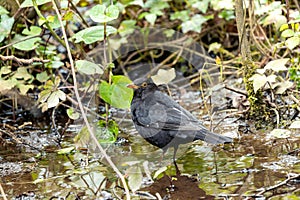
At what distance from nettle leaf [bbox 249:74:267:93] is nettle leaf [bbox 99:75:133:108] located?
0.92 meters

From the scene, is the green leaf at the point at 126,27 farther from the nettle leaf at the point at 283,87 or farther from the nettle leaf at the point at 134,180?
the nettle leaf at the point at 134,180

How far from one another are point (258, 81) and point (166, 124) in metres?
0.75

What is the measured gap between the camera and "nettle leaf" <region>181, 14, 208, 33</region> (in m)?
5.99

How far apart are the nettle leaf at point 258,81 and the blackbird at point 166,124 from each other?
1.42 feet

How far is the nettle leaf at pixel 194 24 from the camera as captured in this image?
236 inches

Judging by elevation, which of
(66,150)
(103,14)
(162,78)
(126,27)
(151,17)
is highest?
(103,14)

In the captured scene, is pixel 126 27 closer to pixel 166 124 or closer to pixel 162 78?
pixel 162 78

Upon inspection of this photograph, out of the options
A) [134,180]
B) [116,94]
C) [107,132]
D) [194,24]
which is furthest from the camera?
[194,24]

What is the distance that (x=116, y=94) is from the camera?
3.74 meters

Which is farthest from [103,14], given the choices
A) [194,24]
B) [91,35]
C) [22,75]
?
[194,24]

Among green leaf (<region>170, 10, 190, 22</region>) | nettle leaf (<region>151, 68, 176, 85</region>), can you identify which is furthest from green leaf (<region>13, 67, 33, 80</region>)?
green leaf (<region>170, 10, 190, 22</region>)

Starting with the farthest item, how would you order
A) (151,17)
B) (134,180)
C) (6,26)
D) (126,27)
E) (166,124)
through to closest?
(126,27) → (151,17) → (6,26) → (166,124) → (134,180)

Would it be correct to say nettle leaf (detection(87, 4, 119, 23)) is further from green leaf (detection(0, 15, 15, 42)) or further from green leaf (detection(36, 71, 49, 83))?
green leaf (detection(36, 71, 49, 83))

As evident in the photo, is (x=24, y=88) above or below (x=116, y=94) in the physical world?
below
